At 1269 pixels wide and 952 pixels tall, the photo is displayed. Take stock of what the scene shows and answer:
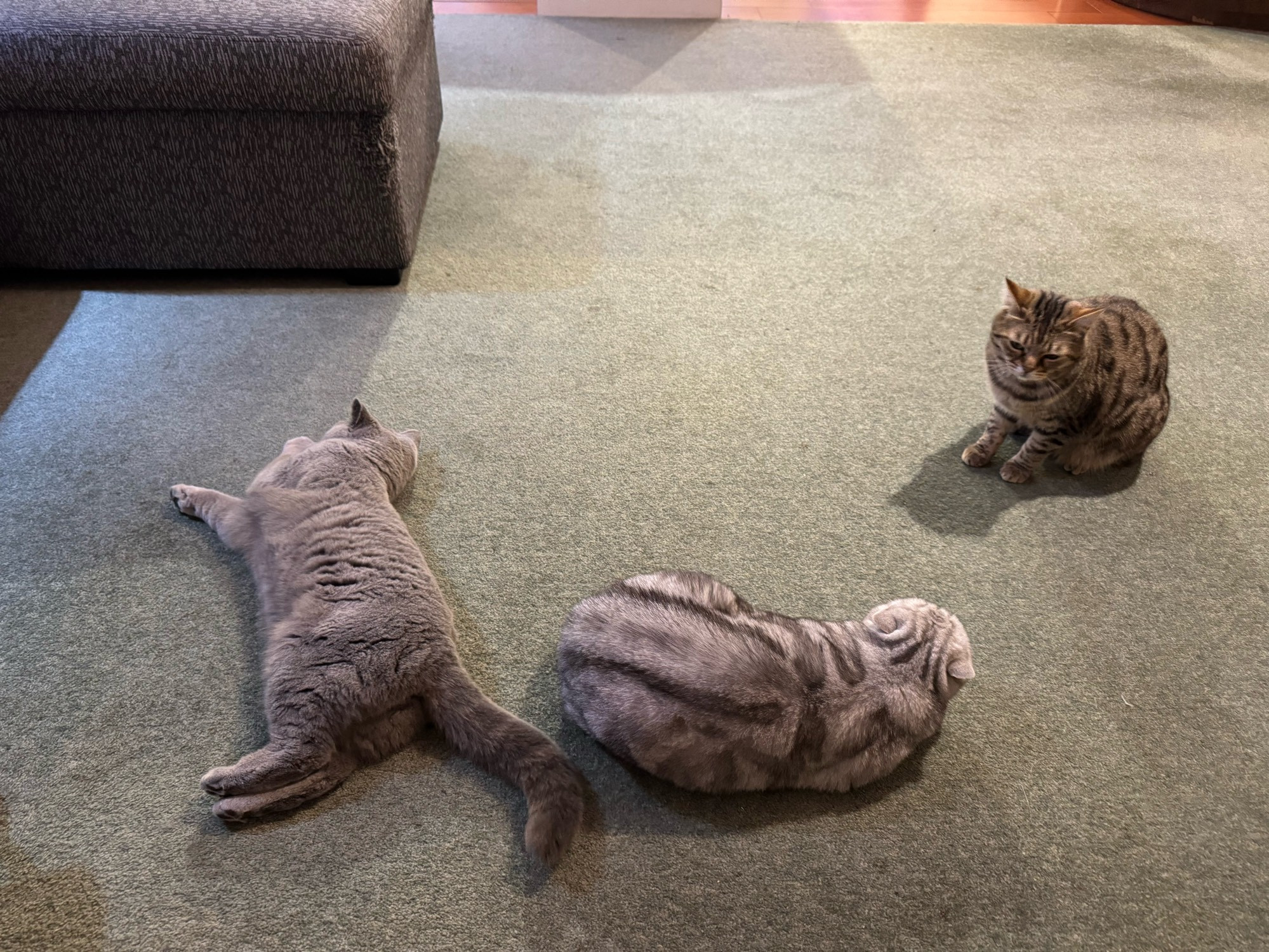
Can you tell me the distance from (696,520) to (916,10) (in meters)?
3.76

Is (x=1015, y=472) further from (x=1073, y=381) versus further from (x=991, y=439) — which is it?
(x=1073, y=381)

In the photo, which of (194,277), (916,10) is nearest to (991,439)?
(194,277)

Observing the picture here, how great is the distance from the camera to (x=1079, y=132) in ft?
10.8

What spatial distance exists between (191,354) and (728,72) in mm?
2476

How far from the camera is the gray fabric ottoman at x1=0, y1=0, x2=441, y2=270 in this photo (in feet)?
6.59

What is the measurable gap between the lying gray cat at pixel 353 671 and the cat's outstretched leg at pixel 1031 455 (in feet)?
3.84

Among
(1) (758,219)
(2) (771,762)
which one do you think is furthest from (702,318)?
(2) (771,762)

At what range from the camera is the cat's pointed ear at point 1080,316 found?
1711 millimetres

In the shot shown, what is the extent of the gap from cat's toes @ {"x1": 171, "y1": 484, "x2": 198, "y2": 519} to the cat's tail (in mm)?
715

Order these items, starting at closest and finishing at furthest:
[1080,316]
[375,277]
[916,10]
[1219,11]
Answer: [1080,316], [375,277], [1219,11], [916,10]

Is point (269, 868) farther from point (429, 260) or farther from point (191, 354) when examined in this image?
point (429, 260)

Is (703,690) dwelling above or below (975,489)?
above

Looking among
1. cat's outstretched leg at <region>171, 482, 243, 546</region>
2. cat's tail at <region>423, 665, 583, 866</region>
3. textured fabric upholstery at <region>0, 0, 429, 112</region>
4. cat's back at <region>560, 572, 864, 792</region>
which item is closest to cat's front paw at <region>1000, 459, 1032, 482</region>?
cat's back at <region>560, 572, 864, 792</region>

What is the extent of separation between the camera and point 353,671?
1382 mm
